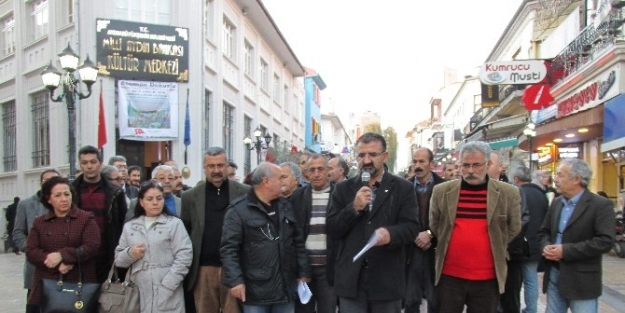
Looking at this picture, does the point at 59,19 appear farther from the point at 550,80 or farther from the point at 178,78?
the point at 550,80

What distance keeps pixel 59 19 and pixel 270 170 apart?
15.9 m

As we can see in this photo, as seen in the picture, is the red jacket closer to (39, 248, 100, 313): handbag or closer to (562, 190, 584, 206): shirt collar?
(39, 248, 100, 313): handbag

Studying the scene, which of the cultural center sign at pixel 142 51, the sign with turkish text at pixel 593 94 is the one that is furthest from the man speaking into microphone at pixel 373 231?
the cultural center sign at pixel 142 51

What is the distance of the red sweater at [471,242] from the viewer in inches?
183

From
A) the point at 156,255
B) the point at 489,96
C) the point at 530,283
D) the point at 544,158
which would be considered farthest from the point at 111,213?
the point at 489,96

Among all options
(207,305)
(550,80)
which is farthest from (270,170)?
(550,80)

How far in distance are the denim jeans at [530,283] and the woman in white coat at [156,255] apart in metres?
4.13

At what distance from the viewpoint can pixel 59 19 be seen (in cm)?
1791

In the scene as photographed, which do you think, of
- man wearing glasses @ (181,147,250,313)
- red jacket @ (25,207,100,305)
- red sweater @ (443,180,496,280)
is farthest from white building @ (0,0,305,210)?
red sweater @ (443,180,496,280)

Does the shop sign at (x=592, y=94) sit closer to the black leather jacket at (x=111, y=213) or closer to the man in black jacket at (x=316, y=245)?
the man in black jacket at (x=316, y=245)


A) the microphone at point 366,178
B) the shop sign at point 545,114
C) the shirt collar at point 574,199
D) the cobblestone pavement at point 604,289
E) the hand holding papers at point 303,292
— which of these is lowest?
the cobblestone pavement at point 604,289

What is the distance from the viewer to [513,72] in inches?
716

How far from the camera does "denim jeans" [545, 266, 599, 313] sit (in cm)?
487

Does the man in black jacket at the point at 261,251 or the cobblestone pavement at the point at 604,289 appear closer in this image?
the man in black jacket at the point at 261,251
